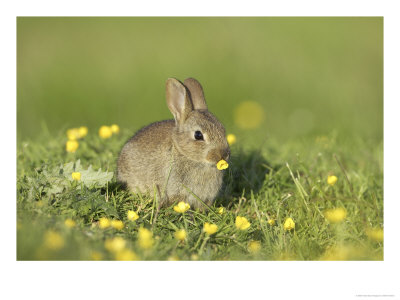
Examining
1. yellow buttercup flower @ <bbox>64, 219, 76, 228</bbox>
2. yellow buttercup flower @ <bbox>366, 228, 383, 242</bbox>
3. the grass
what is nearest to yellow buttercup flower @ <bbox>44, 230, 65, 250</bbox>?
the grass

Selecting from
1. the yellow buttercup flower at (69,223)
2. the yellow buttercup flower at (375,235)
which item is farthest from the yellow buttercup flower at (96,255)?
the yellow buttercup flower at (375,235)

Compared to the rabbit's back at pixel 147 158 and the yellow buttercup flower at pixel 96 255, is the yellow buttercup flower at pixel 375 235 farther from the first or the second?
the yellow buttercup flower at pixel 96 255

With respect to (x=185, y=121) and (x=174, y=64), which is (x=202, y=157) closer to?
(x=185, y=121)

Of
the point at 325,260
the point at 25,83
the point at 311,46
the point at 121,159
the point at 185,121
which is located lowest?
the point at 325,260

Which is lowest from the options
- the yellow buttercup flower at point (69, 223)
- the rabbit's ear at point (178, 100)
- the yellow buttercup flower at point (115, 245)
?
the yellow buttercup flower at point (115, 245)

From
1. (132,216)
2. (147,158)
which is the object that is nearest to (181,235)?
(132,216)
